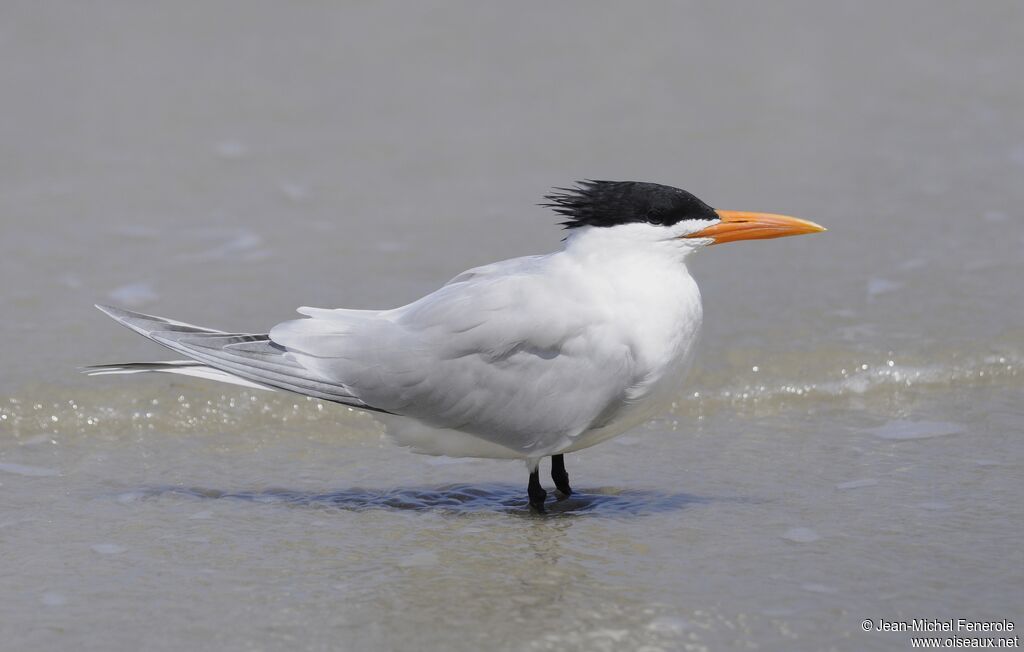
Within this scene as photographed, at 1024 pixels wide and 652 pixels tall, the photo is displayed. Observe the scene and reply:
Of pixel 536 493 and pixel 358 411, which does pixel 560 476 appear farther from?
pixel 358 411

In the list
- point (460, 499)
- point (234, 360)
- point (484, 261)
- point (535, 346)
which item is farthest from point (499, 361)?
point (484, 261)

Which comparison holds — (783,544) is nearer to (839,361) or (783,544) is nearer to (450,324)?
(450,324)

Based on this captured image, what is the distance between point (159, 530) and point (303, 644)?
103cm

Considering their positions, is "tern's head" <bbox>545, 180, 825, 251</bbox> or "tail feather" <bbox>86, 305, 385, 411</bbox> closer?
"tern's head" <bbox>545, 180, 825, 251</bbox>

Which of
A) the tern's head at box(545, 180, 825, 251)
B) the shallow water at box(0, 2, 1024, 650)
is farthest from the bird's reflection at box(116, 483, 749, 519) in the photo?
the tern's head at box(545, 180, 825, 251)

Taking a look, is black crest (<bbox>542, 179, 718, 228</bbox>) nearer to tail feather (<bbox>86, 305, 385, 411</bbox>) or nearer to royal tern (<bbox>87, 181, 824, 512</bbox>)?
royal tern (<bbox>87, 181, 824, 512</bbox>)

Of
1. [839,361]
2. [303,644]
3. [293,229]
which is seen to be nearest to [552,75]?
[293,229]

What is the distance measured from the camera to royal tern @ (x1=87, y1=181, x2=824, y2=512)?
14.2 ft

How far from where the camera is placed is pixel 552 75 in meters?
9.28

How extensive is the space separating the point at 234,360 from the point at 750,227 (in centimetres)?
182

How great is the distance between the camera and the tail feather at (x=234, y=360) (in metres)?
4.51

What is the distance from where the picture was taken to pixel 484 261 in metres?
6.99

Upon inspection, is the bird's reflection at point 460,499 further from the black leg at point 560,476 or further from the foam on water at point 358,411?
the foam on water at point 358,411

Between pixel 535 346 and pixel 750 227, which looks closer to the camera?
pixel 535 346
